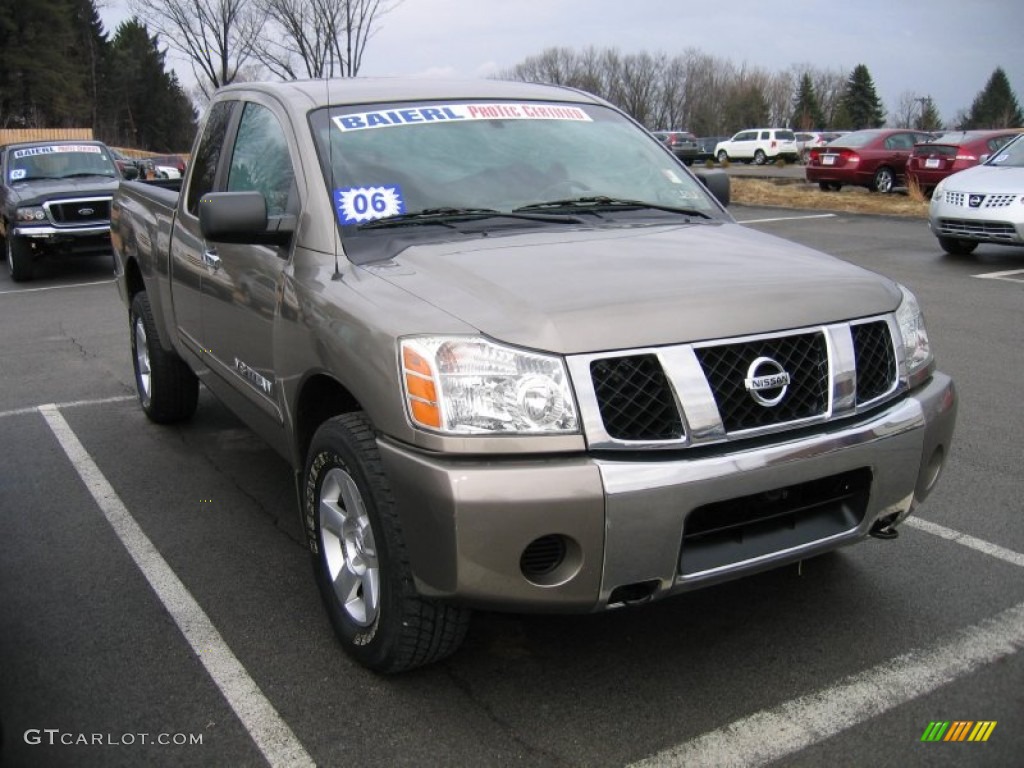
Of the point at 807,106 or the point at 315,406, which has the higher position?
the point at 807,106

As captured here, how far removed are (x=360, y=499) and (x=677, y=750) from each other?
1137 mm

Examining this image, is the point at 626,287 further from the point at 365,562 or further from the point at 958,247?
the point at 958,247

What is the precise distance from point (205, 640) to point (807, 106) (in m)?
99.1

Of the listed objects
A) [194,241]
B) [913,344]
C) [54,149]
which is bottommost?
[913,344]

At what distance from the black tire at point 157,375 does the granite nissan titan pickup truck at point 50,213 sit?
8.12 m

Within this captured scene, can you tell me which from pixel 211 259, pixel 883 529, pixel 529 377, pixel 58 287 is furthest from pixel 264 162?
pixel 58 287

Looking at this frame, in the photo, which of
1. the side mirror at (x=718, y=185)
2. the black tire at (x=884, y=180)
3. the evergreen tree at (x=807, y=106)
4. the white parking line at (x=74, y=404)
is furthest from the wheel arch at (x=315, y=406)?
the evergreen tree at (x=807, y=106)

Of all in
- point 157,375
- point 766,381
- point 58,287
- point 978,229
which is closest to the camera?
point 766,381

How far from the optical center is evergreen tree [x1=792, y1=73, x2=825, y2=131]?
90.1 m

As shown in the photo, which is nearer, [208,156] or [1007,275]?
[208,156]

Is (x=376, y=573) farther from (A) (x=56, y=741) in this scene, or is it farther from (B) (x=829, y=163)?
(B) (x=829, y=163)

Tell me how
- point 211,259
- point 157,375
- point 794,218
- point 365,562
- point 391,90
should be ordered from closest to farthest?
point 365,562
point 391,90
point 211,259
point 157,375
point 794,218

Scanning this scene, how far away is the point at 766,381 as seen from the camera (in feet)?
8.84

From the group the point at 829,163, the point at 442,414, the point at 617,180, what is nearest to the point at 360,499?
the point at 442,414
